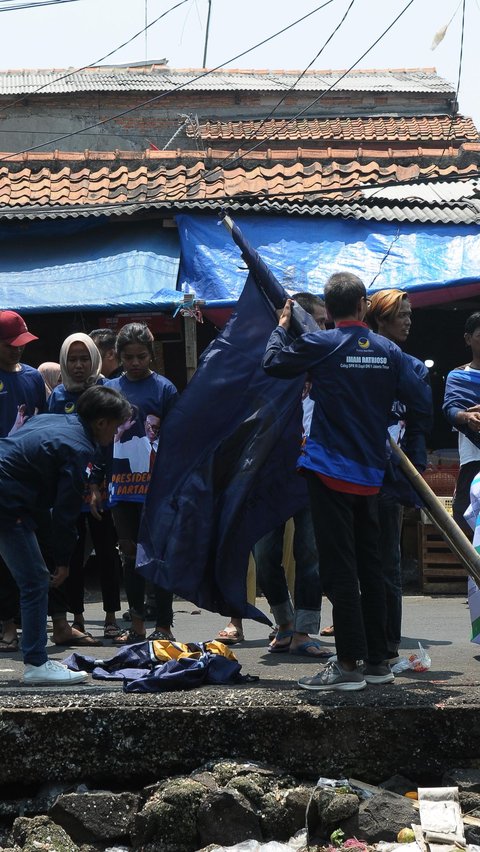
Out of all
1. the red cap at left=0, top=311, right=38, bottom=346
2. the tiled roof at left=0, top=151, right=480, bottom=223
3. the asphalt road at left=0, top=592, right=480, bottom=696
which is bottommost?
the asphalt road at left=0, top=592, right=480, bottom=696

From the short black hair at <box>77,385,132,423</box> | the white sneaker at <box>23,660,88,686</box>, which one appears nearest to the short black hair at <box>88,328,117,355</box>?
the short black hair at <box>77,385,132,423</box>

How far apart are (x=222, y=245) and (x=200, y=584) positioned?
6.04m

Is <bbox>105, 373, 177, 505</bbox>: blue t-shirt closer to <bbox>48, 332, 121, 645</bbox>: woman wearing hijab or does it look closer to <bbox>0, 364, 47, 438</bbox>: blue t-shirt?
<bbox>48, 332, 121, 645</bbox>: woman wearing hijab

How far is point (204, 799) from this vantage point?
14.0 feet

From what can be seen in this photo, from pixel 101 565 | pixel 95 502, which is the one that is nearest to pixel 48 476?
pixel 95 502

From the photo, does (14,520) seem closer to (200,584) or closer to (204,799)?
(200,584)

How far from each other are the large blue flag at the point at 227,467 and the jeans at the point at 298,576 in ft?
2.14

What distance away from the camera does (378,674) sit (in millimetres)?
5004

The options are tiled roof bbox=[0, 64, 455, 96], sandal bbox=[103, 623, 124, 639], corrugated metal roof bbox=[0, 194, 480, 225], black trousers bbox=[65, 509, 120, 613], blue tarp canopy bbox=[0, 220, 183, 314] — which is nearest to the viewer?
sandal bbox=[103, 623, 124, 639]

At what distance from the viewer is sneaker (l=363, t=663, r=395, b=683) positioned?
16.4ft

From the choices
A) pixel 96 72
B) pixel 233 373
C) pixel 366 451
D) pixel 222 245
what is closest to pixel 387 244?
pixel 222 245

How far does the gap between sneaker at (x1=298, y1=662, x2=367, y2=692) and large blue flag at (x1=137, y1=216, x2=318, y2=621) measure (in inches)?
22.3

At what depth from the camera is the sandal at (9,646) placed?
634 cm

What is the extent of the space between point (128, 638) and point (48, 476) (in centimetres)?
168
